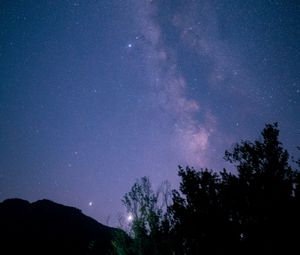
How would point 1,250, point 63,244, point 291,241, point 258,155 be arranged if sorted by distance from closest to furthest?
point 291,241
point 258,155
point 1,250
point 63,244

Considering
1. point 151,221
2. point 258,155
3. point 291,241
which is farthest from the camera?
point 151,221

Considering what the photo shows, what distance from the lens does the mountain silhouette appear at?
4012 cm

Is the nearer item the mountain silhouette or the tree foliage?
the tree foliage

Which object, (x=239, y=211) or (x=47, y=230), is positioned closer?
(x=239, y=211)

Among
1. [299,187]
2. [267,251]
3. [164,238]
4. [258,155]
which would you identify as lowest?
[267,251]

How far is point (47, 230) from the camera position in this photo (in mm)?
45344

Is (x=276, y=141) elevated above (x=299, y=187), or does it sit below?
above

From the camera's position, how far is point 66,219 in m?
51.2

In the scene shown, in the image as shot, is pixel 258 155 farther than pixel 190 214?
Yes

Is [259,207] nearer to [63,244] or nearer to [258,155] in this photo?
[258,155]

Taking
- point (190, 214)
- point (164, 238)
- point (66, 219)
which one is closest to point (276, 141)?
point (190, 214)

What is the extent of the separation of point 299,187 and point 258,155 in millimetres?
2817

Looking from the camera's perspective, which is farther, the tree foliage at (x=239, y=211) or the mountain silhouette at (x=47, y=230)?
the mountain silhouette at (x=47, y=230)

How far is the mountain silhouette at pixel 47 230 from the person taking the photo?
40125mm
